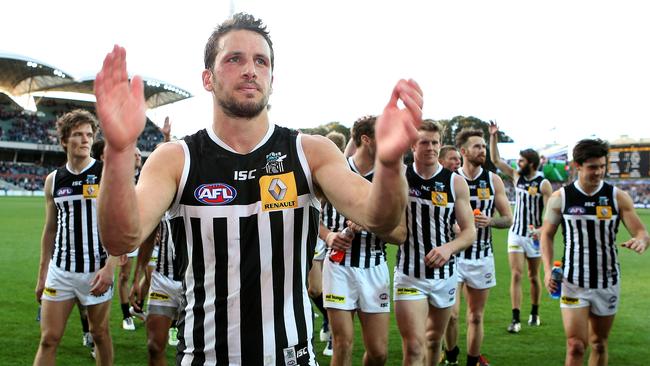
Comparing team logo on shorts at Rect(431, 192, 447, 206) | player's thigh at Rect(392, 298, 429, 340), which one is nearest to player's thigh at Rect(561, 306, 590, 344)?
player's thigh at Rect(392, 298, 429, 340)

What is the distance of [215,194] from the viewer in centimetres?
267

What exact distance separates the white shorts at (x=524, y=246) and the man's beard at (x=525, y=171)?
117 cm

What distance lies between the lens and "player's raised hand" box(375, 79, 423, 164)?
217 centimetres

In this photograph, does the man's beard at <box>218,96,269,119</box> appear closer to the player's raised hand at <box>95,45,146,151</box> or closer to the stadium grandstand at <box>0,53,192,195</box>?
the player's raised hand at <box>95,45,146,151</box>

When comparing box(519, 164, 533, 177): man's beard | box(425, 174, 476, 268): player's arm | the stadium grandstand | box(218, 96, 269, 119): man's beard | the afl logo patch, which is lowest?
box(425, 174, 476, 268): player's arm

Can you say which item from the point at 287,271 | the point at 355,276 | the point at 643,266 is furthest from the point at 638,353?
the point at 643,266

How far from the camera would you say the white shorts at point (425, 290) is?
6016 mm

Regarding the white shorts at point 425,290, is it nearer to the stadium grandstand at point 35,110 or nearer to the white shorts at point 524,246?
the white shorts at point 524,246

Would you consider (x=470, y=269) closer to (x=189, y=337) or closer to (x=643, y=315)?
(x=643, y=315)

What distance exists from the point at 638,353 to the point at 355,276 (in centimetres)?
430

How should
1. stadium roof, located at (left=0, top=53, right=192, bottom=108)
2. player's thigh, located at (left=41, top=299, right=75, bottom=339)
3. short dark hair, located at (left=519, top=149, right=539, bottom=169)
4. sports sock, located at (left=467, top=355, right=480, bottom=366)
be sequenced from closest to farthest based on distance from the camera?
player's thigh, located at (left=41, top=299, right=75, bottom=339), sports sock, located at (left=467, top=355, right=480, bottom=366), short dark hair, located at (left=519, top=149, right=539, bottom=169), stadium roof, located at (left=0, top=53, right=192, bottom=108)

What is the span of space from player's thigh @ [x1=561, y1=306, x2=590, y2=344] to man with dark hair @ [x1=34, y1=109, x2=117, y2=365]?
14.2 ft

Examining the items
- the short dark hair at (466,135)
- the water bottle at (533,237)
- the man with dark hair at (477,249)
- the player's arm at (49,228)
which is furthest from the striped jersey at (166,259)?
the water bottle at (533,237)

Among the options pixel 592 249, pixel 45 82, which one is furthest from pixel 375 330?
pixel 45 82
